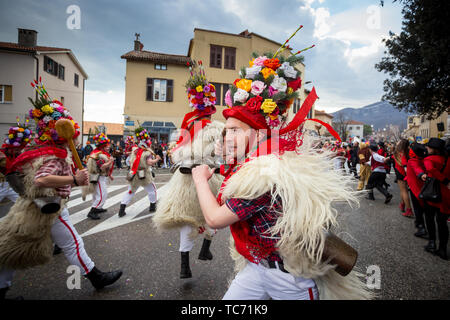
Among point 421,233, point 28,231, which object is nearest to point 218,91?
point 421,233

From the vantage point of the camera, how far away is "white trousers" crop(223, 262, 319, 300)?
1362 mm

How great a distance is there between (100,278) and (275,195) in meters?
2.40

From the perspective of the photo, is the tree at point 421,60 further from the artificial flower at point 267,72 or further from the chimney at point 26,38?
the chimney at point 26,38

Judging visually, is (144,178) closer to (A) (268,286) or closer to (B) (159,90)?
(A) (268,286)

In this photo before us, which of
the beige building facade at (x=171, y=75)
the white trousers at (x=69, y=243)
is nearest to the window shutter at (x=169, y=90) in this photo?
the beige building facade at (x=171, y=75)

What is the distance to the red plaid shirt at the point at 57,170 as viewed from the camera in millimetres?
2256

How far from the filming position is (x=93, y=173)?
217 inches

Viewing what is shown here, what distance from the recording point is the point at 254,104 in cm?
149

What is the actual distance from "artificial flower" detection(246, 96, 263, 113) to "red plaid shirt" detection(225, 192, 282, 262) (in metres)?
0.55

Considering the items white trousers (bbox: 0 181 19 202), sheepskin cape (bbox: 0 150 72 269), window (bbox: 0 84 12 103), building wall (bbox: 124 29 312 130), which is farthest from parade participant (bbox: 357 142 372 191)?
window (bbox: 0 84 12 103)

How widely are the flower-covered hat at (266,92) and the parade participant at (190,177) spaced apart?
1.09 meters

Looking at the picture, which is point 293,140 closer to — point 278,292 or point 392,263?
point 278,292

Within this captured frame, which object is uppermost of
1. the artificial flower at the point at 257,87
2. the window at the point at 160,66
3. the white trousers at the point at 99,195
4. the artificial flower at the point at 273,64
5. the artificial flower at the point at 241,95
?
the window at the point at 160,66
